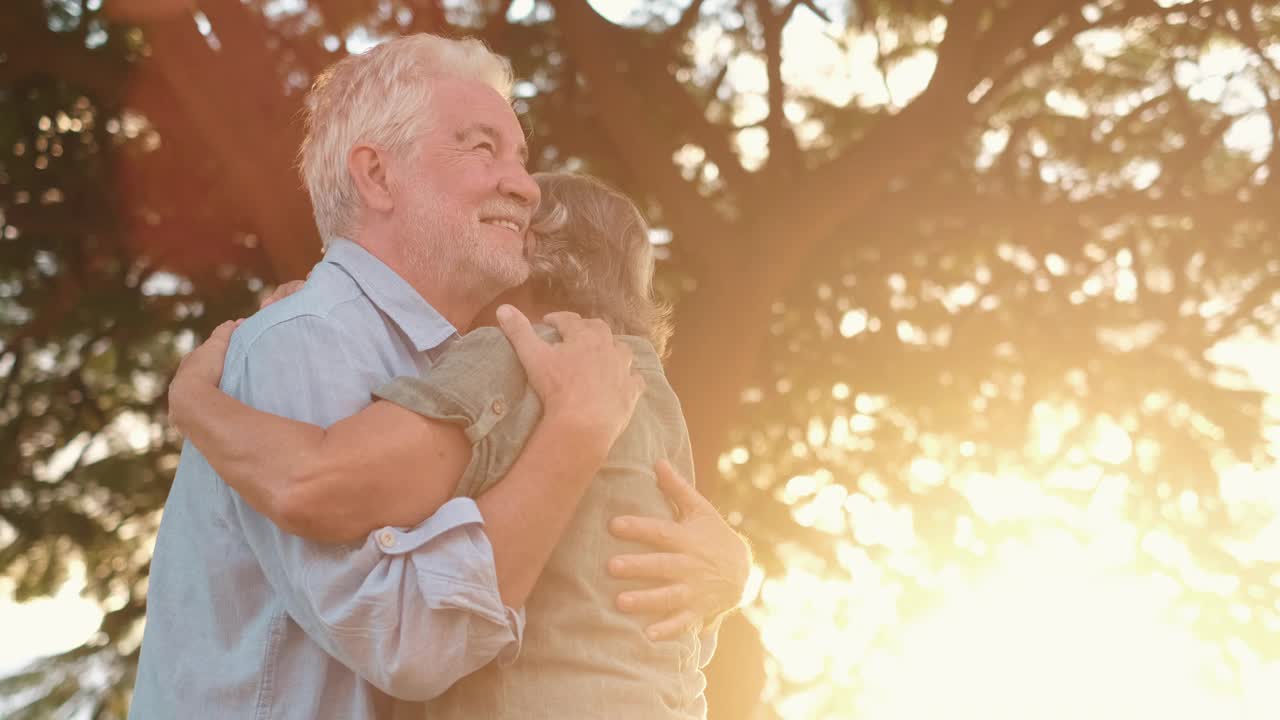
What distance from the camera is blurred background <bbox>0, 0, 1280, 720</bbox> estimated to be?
5.92 metres

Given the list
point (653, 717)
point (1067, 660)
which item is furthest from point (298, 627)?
point (1067, 660)

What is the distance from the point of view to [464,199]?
2.36 metres

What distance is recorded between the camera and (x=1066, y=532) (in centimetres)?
731

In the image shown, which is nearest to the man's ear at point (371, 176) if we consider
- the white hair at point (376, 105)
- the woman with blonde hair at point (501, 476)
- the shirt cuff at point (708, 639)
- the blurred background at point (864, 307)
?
the white hair at point (376, 105)

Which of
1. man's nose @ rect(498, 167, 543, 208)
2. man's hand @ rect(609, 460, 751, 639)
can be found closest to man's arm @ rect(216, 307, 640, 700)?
man's hand @ rect(609, 460, 751, 639)

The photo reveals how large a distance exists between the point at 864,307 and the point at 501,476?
19.3 ft

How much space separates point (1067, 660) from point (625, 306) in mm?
6098

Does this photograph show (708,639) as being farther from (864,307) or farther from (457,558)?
(864,307)

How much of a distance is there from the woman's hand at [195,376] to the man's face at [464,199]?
46 cm

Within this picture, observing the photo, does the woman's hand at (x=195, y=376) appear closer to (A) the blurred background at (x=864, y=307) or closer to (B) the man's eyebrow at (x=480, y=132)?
(B) the man's eyebrow at (x=480, y=132)

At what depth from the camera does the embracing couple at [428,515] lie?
65.1 inches

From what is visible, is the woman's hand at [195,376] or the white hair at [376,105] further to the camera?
the white hair at [376,105]

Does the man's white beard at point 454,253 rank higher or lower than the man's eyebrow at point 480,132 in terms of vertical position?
lower

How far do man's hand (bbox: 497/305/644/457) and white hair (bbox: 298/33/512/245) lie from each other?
1.93ft
